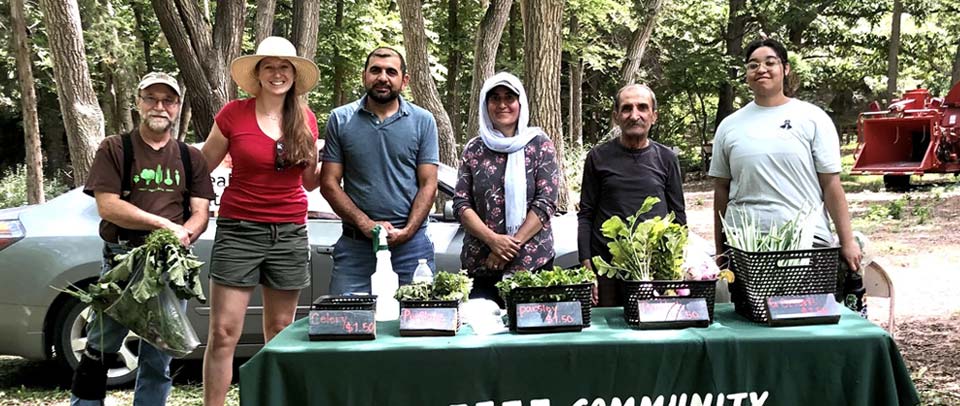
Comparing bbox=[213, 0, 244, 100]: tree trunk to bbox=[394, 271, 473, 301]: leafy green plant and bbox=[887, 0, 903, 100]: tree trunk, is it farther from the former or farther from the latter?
bbox=[887, 0, 903, 100]: tree trunk

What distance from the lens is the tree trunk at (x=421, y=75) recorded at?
32.2 feet

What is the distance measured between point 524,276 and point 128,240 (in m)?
1.79

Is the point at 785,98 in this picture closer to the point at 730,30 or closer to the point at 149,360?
the point at 149,360

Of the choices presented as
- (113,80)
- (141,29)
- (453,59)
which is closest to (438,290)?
(453,59)

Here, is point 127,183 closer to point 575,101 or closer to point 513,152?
point 513,152

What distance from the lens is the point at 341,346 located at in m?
2.80

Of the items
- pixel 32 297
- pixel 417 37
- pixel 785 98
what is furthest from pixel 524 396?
pixel 417 37

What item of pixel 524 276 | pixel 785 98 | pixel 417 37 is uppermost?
pixel 417 37

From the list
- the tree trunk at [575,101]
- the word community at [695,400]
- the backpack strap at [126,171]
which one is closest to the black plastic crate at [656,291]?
the word community at [695,400]

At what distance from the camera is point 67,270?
4949 millimetres

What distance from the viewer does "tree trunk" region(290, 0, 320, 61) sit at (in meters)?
9.88

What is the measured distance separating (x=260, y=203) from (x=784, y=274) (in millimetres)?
2195

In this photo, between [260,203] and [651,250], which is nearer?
[651,250]

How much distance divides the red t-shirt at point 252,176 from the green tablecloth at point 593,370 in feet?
3.11
